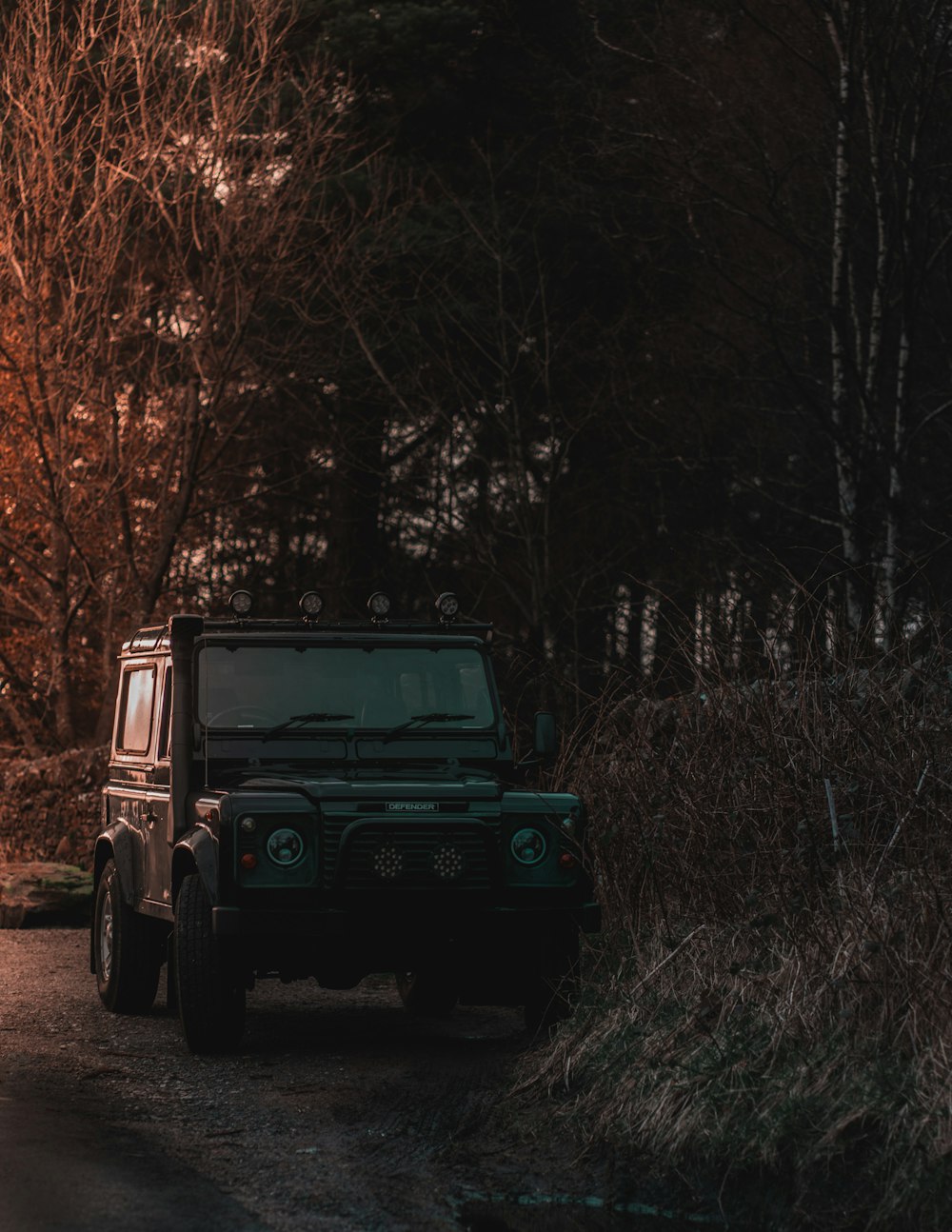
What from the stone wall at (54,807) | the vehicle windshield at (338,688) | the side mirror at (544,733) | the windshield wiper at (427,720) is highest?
the vehicle windshield at (338,688)

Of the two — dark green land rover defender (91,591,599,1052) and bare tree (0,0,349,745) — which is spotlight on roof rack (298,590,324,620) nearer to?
dark green land rover defender (91,591,599,1052)

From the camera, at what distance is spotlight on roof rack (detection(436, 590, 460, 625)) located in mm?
11344

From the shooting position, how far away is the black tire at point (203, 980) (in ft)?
32.1

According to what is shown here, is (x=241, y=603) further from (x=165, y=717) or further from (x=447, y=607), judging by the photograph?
(x=447, y=607)

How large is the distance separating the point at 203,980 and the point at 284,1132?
176 centimetres

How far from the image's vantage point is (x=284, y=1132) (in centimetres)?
820

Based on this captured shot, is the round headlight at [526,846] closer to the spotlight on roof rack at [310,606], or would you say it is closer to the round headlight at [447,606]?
the round headlight at [447,606]

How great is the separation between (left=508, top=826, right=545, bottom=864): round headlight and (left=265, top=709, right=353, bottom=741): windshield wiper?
5.40 feet

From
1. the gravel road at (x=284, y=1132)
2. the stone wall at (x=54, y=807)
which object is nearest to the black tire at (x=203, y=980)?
the gravel road at (x=284, y=1132)

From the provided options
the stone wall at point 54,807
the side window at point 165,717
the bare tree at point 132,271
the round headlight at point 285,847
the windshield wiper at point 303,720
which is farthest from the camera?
the bare tree at point 132,271

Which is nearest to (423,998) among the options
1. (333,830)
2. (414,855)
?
(414,855)

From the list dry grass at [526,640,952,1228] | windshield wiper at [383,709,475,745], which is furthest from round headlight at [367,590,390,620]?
dry grass at [526,640,952,1228]

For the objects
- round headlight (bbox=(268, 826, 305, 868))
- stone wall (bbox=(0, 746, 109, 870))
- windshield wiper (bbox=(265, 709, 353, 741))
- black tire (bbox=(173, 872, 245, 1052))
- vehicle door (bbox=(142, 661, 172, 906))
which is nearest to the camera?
round headlight (bbox=(268, 826, 305, 868))

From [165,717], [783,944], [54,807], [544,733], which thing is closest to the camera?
[783,944]
